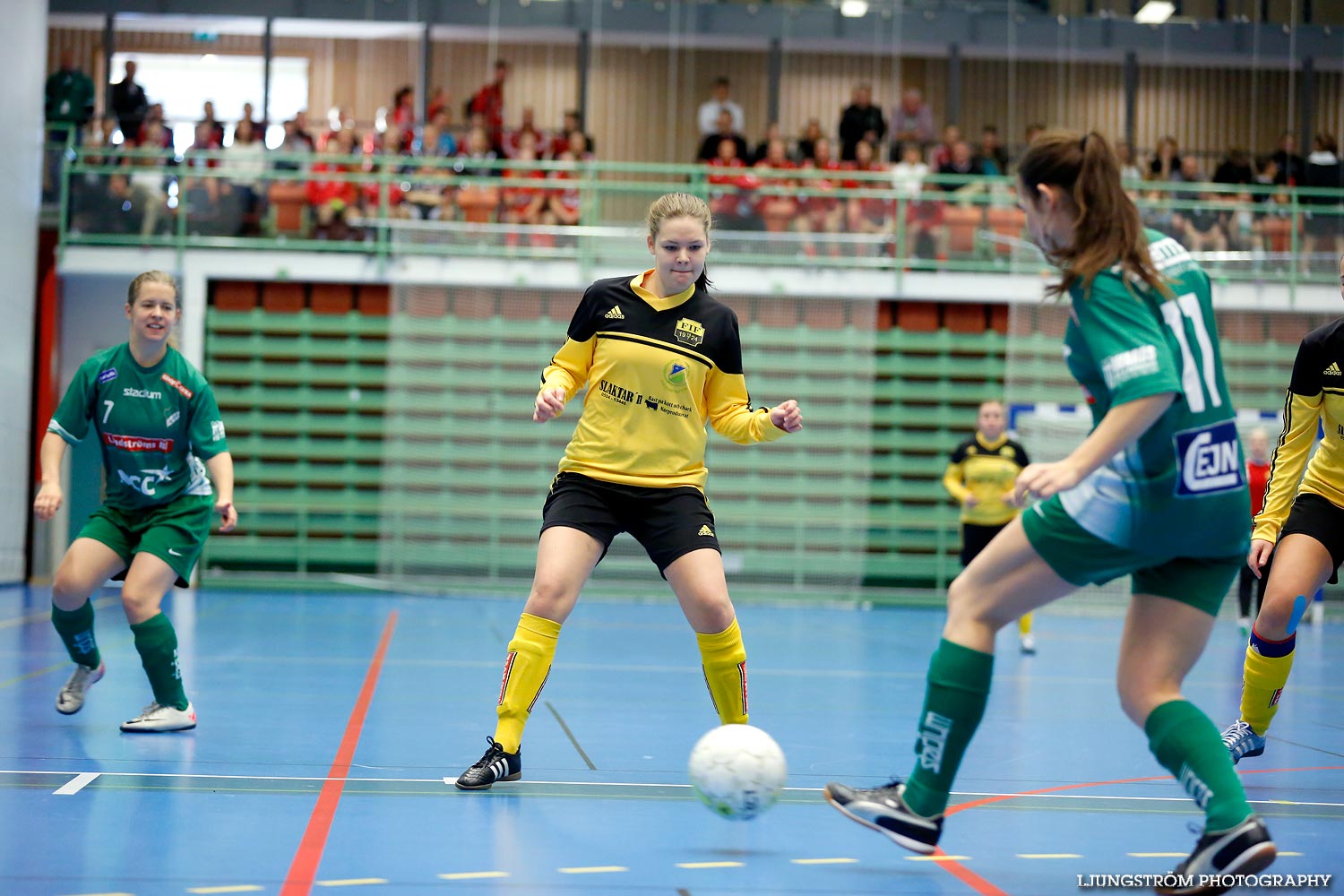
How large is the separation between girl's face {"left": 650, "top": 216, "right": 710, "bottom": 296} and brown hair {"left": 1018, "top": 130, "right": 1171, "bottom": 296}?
1498mm

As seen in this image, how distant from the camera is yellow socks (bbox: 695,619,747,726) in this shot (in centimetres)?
449

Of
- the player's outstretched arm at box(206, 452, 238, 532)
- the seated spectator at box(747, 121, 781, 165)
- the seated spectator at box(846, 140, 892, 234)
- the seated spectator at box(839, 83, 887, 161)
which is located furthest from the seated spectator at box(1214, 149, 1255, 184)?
the player's outstretched arm at box(206, 452, 238, 532)

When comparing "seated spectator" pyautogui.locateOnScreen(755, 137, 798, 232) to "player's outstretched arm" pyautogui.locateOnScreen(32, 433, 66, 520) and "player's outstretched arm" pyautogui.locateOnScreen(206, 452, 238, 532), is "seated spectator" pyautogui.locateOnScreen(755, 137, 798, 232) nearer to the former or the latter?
"player's outstretched arm" pyautogui.locateOnScreen(206, 452, 238, 532)

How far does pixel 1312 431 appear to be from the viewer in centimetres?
511

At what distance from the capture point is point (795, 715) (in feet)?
21.3

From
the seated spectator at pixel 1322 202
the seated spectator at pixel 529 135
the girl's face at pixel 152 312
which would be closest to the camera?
the girl's face at pixel 152 312

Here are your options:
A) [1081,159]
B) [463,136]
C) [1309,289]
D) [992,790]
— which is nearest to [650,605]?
[463,136]

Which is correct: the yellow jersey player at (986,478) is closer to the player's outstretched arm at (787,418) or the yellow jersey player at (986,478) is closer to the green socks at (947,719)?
the player's outstretched arm at (787,418)

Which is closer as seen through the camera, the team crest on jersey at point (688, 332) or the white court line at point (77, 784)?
the white court line at point (77, 784)

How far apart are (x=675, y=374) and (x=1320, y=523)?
8.48ft

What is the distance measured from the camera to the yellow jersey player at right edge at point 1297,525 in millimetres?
4930

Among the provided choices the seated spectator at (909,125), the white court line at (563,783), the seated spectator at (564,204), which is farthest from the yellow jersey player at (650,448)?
the seated spectator at (909,125)

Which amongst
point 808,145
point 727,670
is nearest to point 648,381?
point 727,670

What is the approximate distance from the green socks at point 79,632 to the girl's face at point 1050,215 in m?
4.32
